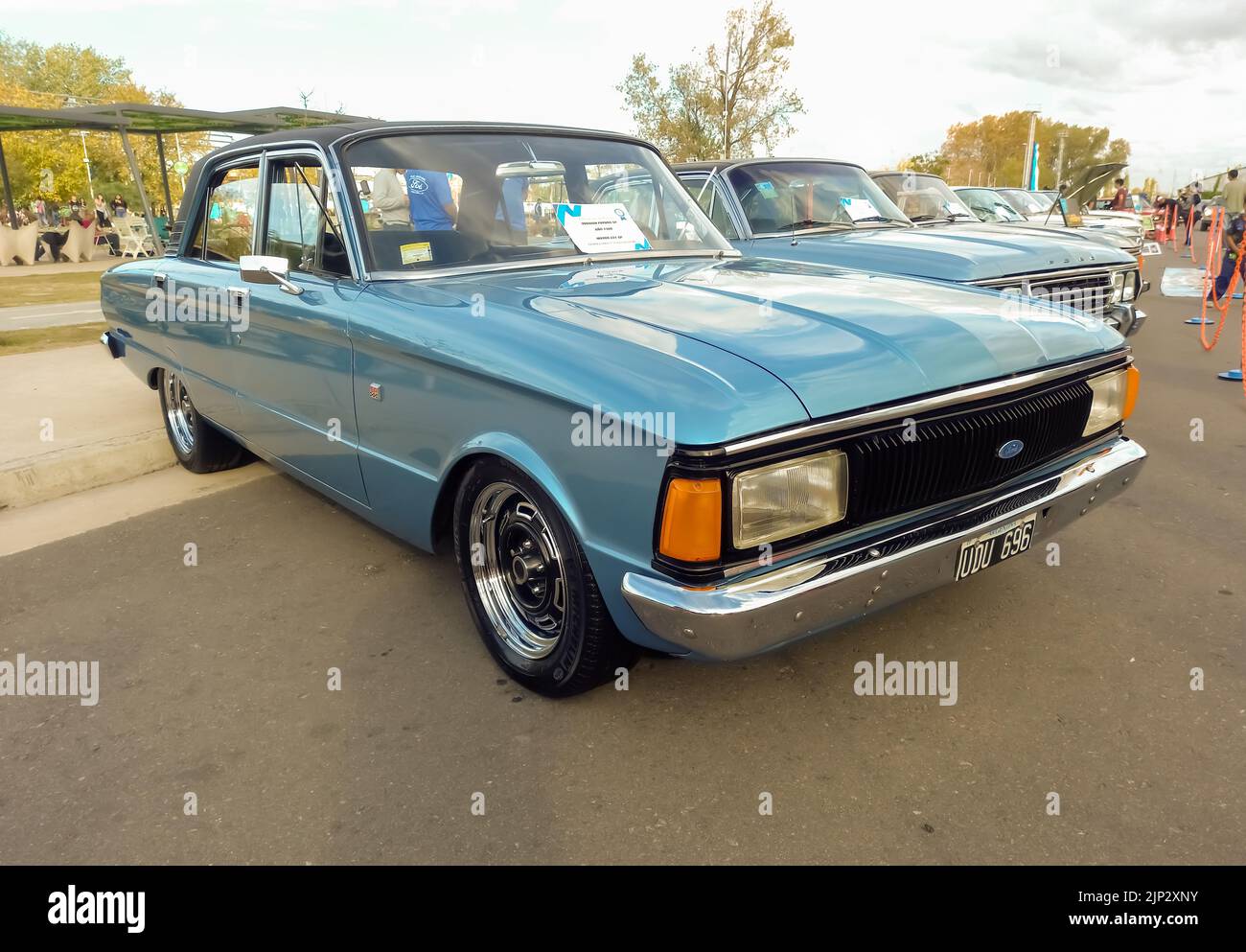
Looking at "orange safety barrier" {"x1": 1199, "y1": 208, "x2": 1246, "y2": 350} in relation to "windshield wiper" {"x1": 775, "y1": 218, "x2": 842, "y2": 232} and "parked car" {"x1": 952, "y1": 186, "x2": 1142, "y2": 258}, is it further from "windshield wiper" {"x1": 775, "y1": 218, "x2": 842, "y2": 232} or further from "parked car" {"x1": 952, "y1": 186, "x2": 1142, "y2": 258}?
"windshield wiper" {"x1": 775, "y1": 218, "x2": 842, "y2": 232}

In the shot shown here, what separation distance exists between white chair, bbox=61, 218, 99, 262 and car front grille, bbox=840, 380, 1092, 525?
24.6 m

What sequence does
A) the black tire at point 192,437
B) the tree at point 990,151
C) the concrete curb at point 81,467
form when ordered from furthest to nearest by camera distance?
1. the tree at point 990,151
2. the black tire at point 192,437
3. the concrete curb at point 81,467

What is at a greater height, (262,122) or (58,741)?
(262,122)

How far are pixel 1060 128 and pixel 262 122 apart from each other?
332ft

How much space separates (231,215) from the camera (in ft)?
13.6

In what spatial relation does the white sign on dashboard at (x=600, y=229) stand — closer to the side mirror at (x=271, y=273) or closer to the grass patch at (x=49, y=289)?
the side mirror at (x=271, y=273)

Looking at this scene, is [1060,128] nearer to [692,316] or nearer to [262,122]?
[262,122]

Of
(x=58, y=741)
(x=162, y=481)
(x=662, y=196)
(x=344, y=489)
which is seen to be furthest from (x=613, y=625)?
(x=162, y=481)

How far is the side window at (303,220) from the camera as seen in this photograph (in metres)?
3.23

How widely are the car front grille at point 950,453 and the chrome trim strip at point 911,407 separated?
0.04 metres

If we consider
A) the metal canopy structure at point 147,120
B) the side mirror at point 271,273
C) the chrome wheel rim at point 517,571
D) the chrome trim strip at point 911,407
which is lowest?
the chrome wheel rim at point 517,571

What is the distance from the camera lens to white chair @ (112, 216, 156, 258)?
67.8ft

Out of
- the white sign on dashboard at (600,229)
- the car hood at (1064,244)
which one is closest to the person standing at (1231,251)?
the car hood at (1064,244)
